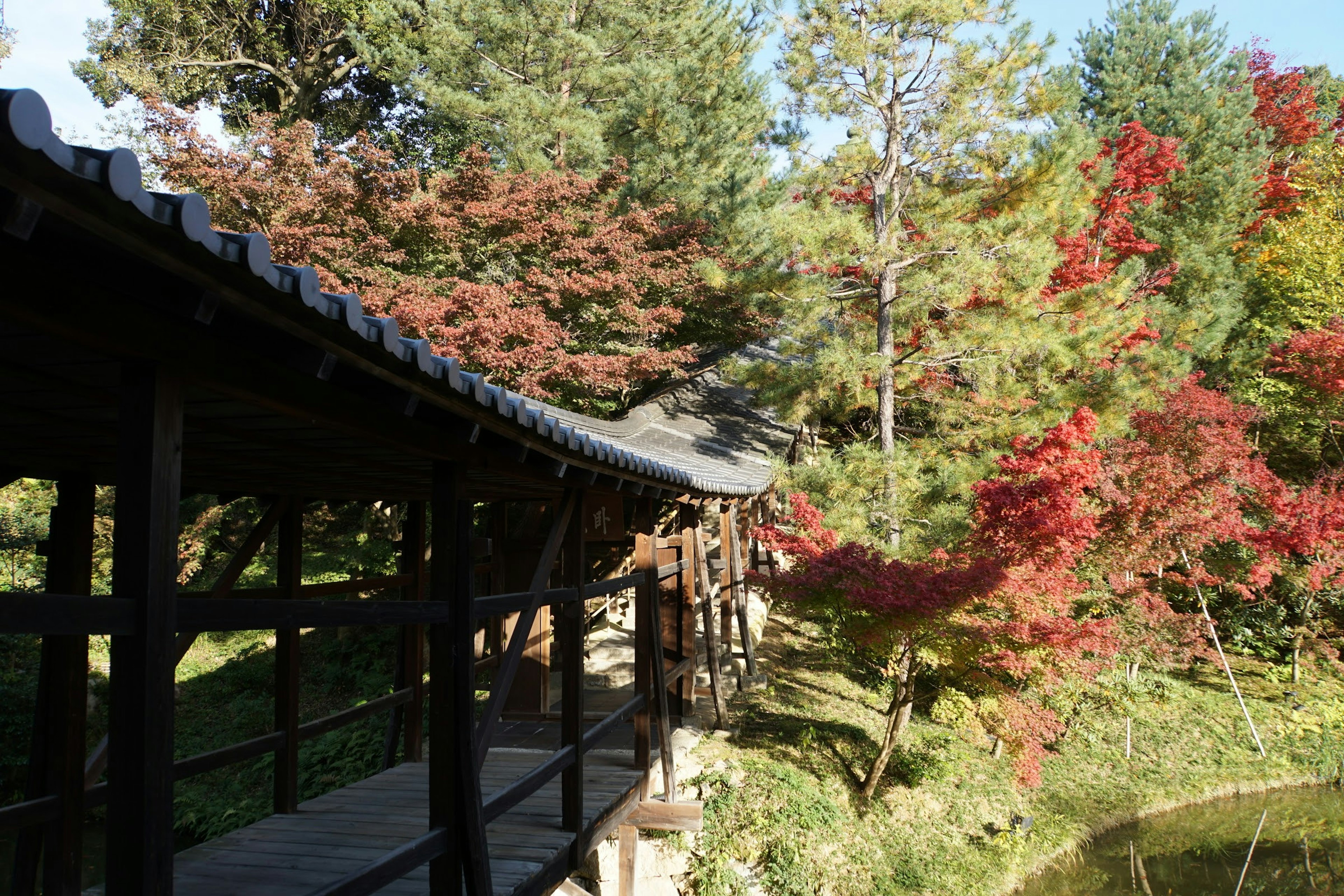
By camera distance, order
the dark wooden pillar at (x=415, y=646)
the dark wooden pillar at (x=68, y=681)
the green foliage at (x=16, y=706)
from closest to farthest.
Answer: the dark wooden pillar at (x=68, y=681)
the dark wooden pillar at (x=415, y=646)
the green foliage at (x=16, y=706)

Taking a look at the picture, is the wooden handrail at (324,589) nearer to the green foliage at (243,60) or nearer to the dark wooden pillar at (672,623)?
the dark wooden pillar at (672,623)

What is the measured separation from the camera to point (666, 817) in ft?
20.3

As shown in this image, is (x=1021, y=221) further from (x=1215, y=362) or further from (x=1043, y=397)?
(x=1215, y=362)

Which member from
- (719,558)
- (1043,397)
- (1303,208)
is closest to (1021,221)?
(1043,397)

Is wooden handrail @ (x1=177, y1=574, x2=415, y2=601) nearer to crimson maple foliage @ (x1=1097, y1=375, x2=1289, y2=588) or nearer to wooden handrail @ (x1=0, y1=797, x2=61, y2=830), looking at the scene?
wooden handrail @ (x1=0, y1=797, x2=61, y2=830)

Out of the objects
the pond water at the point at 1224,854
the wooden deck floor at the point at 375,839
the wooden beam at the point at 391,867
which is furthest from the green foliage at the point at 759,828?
the wooden beam at the point at 391,867

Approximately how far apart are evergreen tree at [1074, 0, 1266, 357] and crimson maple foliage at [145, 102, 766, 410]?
35.3ft

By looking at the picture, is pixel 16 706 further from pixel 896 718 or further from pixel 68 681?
pixel 896 718

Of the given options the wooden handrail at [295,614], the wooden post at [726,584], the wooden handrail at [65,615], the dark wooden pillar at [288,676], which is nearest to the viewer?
the wooden handrail at [65,615]

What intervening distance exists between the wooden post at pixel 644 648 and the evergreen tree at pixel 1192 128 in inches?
603

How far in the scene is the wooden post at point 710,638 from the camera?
342 inches

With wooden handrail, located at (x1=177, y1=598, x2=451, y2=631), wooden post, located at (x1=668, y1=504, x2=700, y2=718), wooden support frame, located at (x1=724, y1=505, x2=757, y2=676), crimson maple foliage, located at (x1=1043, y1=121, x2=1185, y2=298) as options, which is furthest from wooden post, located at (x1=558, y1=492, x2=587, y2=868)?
crimson maple foliage, located at (x1=1043, y1=121, x2=1185, y2=298)

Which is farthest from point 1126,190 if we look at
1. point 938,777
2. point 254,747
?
point 254,747

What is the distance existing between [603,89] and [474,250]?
656cm
